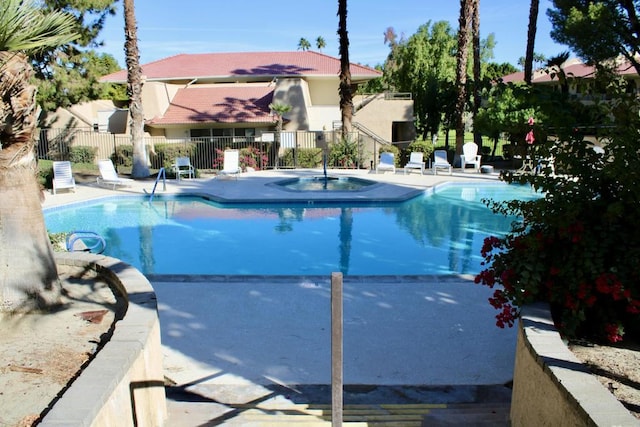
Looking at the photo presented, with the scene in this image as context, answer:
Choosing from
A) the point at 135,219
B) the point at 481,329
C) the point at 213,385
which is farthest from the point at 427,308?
the point at 135,219

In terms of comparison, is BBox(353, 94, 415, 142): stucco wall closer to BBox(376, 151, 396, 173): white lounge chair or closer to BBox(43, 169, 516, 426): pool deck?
BBox(376, 151, 396, 173): white lounge chair

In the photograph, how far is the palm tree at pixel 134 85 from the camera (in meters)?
18.1

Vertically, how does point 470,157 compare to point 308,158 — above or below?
above

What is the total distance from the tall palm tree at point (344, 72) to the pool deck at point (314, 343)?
16.5 metres

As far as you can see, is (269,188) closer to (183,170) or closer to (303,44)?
(183,170)

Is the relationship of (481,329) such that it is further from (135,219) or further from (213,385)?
(135,219)

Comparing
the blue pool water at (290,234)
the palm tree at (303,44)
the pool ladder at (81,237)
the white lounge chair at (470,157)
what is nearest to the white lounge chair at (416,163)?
the white lounge chair at (470,157)

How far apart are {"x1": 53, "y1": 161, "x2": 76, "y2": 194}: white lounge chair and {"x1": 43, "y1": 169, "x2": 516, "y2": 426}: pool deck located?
35.5 ft

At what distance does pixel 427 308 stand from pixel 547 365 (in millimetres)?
3124

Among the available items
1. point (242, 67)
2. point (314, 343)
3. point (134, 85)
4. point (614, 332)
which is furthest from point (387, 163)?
point (614, 332)

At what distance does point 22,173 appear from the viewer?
4363 mm

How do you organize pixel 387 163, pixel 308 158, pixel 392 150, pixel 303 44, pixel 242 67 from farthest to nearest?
pixel 303 44, pixel 242 67, pixel 308 158, pixel 392 150, pixel 387 163

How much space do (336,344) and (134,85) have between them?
18.4m

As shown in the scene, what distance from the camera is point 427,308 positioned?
19.6 feet
